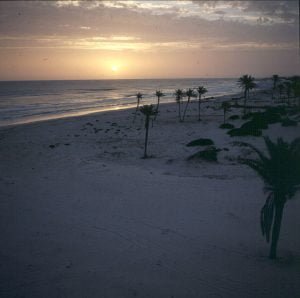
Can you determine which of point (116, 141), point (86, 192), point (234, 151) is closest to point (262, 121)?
point (234, 151)

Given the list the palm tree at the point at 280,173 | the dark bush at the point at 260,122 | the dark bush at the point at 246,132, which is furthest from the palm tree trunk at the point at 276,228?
the dark bush at the point at 260,122

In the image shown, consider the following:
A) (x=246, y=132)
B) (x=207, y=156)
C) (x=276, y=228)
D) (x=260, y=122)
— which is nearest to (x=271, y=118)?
(x=260, y=122)

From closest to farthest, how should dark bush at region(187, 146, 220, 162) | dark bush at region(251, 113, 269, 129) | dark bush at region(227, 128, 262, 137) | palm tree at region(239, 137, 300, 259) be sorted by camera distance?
palm tree at region(239, 137, 300, 259)
dark bush at region(187, 146, 220, 162)
dark bush at region(227, 128, 262, 137)
dark bush at region(251, 113, 269, 129)

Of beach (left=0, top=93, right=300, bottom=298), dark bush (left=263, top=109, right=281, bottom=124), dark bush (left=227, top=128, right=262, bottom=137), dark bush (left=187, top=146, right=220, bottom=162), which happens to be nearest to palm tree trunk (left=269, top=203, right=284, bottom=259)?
beach (left=0, top=93, right=300, bottom=298)

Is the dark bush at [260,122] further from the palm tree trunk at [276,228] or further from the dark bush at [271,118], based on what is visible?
the palm tree trunk at [276,228]

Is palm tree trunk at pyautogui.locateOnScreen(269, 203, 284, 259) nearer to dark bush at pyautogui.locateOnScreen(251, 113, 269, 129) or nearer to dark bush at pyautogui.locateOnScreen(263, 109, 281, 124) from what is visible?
dark bush at pyautogui.locateOnScreen(251, 113, 269, 129)

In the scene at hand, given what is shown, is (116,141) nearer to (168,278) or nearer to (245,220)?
(245,220)

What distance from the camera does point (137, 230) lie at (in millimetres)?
12781

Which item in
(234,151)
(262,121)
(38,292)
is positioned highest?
(262,121)

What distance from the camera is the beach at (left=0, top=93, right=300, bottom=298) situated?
9516 mm

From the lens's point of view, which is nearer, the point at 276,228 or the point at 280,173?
the point at 280,173

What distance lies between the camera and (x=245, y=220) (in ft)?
44.9

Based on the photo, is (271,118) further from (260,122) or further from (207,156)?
(207,156)

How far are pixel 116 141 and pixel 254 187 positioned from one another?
18.2 meters
